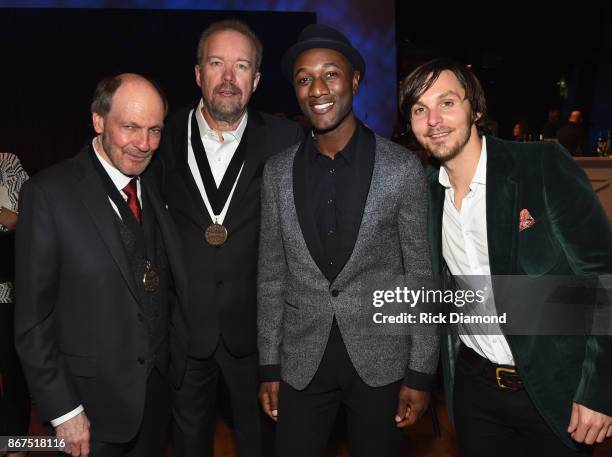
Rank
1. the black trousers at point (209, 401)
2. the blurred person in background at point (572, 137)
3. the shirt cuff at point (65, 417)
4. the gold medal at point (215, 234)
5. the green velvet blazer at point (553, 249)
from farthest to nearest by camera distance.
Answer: the blurred person in background at point (572, 137), the black trousers at point (209, 401), the gold medal at point (215, 234), the shirt cuff at point (65, 417), the green velvet blazer at point (553, 249)

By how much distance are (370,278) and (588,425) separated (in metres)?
0.83

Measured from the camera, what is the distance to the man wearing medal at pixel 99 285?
1753mm

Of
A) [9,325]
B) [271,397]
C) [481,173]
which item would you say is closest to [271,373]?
[271,397]

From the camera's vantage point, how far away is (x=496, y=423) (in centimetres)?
189

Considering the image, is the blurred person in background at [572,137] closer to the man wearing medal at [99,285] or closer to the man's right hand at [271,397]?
the man's right hand at [271,397]

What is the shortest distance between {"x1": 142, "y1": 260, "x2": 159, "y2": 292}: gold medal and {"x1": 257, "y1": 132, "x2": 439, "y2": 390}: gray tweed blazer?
50 cm

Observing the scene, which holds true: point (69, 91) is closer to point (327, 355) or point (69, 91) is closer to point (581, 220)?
point (327, 355)

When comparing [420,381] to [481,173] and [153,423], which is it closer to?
[481,173]

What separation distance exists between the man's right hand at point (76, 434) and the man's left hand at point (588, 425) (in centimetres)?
161

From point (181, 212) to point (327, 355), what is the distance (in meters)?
0.89

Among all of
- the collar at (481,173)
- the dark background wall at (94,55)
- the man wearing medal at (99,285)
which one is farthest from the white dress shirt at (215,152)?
the dark background wall at (94,55)

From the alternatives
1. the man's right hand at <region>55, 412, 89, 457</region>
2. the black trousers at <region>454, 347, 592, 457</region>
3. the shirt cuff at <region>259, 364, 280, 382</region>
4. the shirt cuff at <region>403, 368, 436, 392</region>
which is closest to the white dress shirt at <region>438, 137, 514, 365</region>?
the black trousers at <region>454, 347, 592, 457</region>

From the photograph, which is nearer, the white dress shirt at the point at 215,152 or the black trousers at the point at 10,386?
the white dress shirt at the point at 215,152

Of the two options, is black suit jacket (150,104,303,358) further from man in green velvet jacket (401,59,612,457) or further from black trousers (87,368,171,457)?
man in green velvet jacket (401,59,612,457)
